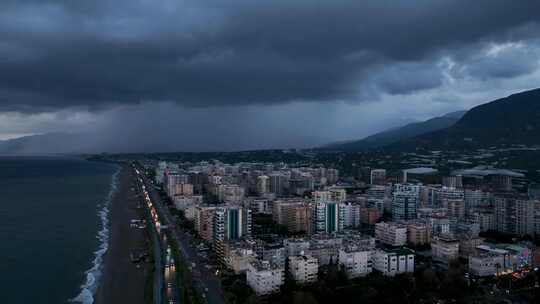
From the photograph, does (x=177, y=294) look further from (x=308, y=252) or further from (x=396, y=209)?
(x=396, y=209)

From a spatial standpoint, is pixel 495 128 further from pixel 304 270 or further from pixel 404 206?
pixel 304 270

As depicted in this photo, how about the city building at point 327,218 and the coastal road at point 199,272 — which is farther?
the city building at point 327,218

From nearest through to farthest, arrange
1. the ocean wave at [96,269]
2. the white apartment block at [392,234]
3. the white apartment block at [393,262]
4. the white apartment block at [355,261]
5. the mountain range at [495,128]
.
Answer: the ocean wave at [96,269] < the white apartment block at [355,261] < the white apartment block at [393,262] < the white apartment block at [392,234] < the mountain range at [495,128]

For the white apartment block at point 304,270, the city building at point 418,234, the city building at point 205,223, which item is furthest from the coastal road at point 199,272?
the city building at point 418,234

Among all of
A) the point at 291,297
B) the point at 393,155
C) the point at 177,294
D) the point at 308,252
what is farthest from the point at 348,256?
the point at 393,155

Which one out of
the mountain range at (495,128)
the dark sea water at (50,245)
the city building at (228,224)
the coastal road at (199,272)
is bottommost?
the coastal road at (199,272)

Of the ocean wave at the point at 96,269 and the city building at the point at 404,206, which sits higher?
the city building at the point at 404,206

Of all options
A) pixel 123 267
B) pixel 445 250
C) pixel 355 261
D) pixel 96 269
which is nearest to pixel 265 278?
pixel 355 261

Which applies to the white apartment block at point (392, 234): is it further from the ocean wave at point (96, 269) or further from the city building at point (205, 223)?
the ocean wave at point (96, 269)
